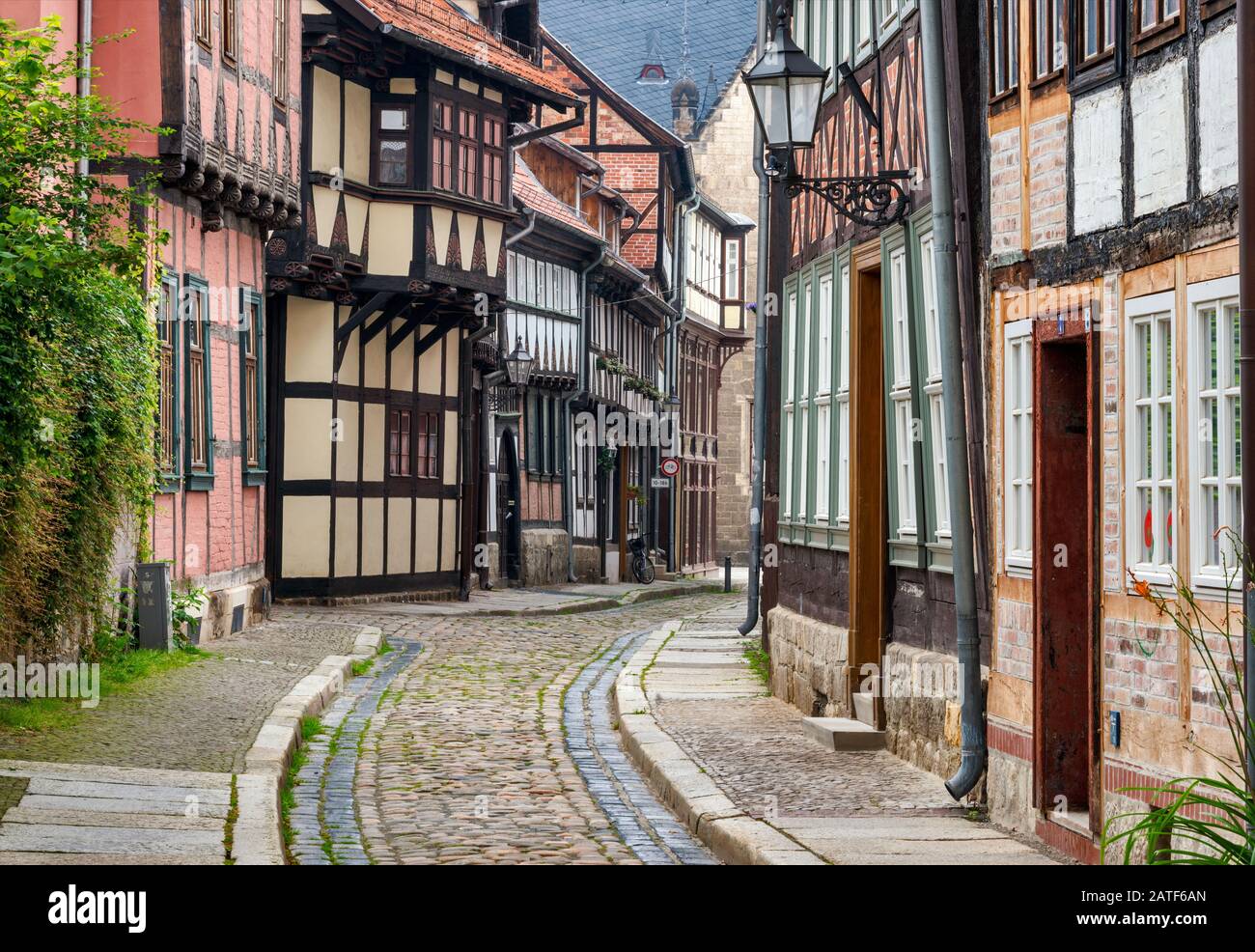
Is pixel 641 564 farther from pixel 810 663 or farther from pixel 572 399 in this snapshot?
pixel 810 663

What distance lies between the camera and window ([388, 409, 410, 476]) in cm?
2742

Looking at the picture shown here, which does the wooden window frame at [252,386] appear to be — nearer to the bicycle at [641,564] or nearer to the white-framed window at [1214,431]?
the white-framed window at [1214,431]

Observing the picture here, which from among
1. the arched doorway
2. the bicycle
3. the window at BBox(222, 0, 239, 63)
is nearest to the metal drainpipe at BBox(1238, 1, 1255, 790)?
the window at BBox(222, 0, 239, 63)

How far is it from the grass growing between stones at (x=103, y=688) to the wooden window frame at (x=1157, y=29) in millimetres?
7077

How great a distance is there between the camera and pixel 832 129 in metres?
15.1

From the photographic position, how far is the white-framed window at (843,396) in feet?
45.9

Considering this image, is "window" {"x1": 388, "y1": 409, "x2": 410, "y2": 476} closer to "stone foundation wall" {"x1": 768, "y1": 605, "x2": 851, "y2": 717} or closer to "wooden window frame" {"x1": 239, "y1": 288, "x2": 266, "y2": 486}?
"wooden window frame" {"x1": 239, "y1": 288, "x2": 266, "y2": 486}

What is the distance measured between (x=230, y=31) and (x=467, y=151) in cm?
831

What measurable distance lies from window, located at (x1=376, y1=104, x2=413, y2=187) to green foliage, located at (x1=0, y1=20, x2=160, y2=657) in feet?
41.5

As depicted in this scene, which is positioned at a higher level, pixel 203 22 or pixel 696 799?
pixel 203 22

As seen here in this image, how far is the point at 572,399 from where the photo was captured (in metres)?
36.7

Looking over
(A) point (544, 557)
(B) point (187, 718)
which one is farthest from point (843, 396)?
(A) point (544, 557)

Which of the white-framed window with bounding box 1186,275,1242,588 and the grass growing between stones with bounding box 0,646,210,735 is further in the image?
the grass growing between stones with bounding box 0,646,210,735
